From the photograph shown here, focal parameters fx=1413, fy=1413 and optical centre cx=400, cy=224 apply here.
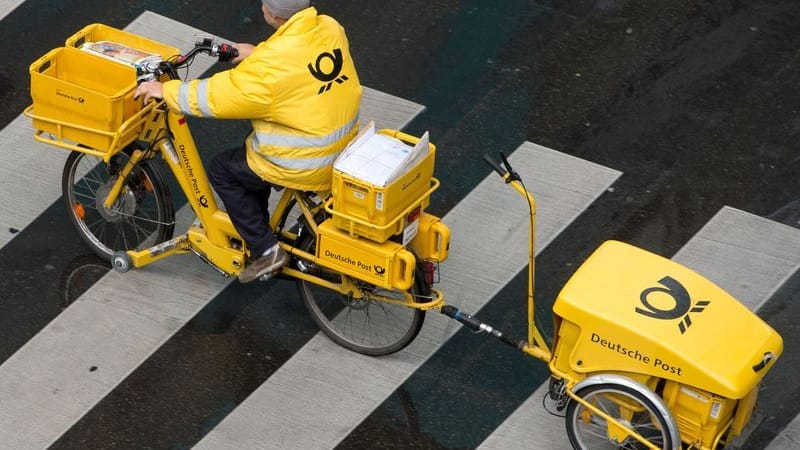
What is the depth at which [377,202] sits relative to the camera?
24.5ft

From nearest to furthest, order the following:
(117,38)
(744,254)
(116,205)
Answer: (117,38)
(116,205)
(744,254)

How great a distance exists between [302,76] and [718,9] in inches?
186

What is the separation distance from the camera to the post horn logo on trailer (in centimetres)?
716

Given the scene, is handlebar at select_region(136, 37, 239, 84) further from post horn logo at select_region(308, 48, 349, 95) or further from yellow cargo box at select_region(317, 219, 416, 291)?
yellow cargo box at select_region(317, 219, 416, 291)

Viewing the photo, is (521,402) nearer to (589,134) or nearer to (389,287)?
(389,287)

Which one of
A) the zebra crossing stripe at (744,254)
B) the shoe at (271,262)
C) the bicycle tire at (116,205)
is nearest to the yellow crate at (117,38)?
the bicycle tire at (116,205)

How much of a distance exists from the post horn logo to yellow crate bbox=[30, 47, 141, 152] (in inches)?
49.4

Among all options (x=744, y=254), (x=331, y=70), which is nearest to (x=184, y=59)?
(x=331, y=70)

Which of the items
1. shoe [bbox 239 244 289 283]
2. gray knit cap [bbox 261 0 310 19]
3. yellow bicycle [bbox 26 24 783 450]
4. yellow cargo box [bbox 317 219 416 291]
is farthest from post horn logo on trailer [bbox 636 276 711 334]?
gray knit cap [bbox 261 0 310 19]

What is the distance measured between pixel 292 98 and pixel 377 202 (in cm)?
71

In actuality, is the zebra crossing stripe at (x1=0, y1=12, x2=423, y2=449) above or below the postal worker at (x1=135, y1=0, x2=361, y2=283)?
below

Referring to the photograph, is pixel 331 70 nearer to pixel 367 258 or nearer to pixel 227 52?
pixel 227 52

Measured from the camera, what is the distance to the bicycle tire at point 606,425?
7160 millimetres

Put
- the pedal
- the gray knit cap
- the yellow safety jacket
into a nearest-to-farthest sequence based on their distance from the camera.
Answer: the yellow safety jacket
the gray knit cap
the pedal
